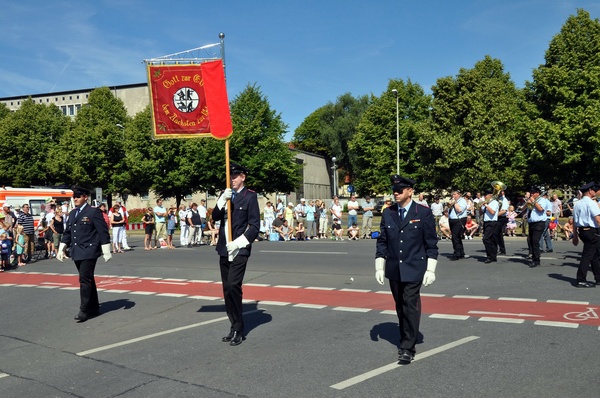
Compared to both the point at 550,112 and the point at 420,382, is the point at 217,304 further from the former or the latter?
the point at 550,112

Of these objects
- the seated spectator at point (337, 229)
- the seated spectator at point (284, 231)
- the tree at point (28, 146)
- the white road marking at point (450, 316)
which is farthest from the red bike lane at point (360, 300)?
the tree at point (28, 146)

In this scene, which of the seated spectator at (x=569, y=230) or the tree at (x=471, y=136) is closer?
the seated spectator at (x=569, y=230)

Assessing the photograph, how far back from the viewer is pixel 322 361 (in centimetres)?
616

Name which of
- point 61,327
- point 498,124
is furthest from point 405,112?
point 61,327

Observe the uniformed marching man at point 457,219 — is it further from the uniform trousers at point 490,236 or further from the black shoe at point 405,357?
the black shoe at point 405,357

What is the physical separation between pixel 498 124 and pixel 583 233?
37010 mm

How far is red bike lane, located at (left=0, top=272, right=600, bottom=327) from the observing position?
27.2 ft

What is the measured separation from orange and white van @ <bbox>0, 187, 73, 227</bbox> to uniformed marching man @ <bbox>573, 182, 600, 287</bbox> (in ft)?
79.8

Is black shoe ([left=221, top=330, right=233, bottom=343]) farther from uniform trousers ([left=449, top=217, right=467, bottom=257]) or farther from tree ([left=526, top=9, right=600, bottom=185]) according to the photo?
tree ([left=526, top=9, right=600, bottom=185])

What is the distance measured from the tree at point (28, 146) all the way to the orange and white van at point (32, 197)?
28.7 m

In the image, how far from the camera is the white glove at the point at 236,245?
278 inches

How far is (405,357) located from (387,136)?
5372 cm

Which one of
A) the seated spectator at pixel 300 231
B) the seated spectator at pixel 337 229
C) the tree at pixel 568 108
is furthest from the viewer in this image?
the tree at pixel 568 108

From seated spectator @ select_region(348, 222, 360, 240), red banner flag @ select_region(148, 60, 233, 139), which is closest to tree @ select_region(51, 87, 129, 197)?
seated spectator @ select_region(348, 222, 360, 240)
